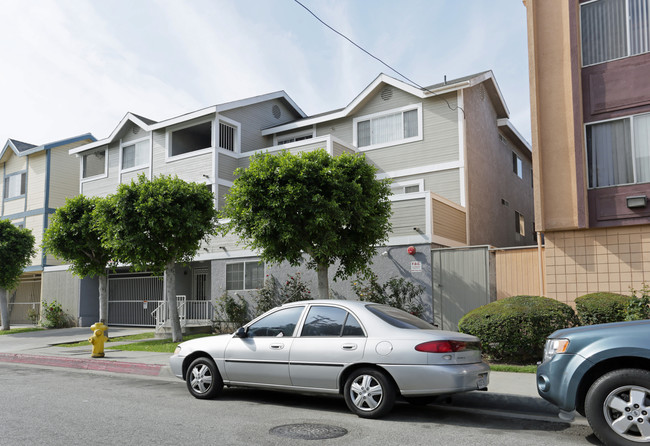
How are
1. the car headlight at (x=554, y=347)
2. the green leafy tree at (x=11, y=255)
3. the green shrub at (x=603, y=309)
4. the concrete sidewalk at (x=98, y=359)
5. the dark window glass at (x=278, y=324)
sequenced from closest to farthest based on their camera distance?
the car headlight at (x=554, y=347)
the dark window glass at (x=278, y=324)
the concrete sidewalk at (x=98, y=359)
the green shrub at (x=603, y=309)
the green leafy tree at (x=11, y=255)

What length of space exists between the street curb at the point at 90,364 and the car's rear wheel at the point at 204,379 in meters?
3.20

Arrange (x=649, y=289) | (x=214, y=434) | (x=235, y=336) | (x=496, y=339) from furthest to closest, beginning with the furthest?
(x=649, y=289) → (x=496, y=339) → (x=235, y=336) → (x=214, y=434)

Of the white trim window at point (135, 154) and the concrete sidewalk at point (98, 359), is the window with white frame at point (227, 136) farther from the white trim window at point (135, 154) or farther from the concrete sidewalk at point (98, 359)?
the concrete sidewalk at point (98, 359)

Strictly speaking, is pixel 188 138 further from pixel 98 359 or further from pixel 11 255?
pixel 98 359

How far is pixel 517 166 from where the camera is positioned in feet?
83.4

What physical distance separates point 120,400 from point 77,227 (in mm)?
12578

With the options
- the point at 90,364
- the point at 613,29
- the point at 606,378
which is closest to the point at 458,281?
the point at 613,29

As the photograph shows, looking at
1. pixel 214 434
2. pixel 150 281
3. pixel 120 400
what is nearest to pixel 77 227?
pixel 150 281

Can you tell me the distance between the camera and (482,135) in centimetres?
2031

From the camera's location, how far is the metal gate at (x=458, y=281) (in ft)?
46.7

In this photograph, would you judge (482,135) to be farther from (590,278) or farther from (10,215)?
(10,215)

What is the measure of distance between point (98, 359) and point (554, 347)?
418 inches

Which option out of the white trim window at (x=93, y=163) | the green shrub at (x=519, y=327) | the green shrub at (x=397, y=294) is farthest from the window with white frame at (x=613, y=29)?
the white trim window at (x=93, y=163)

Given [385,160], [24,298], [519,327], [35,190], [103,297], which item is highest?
[35,190]
